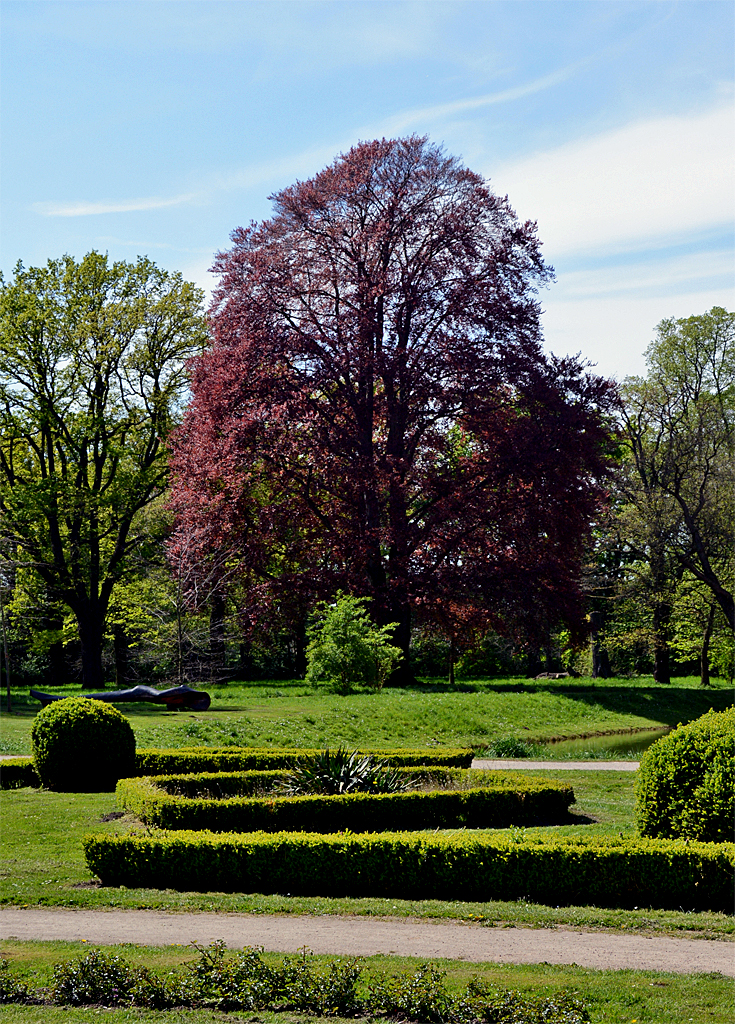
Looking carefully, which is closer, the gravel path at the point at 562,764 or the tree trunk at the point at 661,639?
the gravel path at the point at 562,764

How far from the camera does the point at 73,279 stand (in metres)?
32.2

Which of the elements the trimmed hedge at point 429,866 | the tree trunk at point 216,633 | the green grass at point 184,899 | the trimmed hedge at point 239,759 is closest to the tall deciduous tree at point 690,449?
the tree trunk at point 216,633

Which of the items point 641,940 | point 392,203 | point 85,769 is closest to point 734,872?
point 641,940

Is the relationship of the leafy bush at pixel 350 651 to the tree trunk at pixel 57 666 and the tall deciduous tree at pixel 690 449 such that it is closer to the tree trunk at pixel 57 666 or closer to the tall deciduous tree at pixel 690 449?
the tall deciduous tree at pixel 690 449

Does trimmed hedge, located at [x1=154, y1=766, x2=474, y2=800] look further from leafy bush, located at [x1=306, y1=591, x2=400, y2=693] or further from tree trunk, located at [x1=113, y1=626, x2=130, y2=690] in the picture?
tree trunk, located at [x1=113, y1=626, x2=130, y2=690]

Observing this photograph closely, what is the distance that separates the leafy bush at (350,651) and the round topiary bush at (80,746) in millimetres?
9199

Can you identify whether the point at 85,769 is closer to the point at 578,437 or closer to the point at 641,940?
the point at 641,940

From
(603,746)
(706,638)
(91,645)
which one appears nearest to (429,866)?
(603,746)

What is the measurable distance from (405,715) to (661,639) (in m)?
18.5

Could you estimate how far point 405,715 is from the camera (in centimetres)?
1923

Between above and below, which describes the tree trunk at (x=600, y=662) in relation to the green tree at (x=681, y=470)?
below

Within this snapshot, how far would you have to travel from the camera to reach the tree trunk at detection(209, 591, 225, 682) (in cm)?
2997

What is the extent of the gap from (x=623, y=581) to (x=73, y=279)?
21.8 meters

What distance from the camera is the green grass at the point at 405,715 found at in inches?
675
